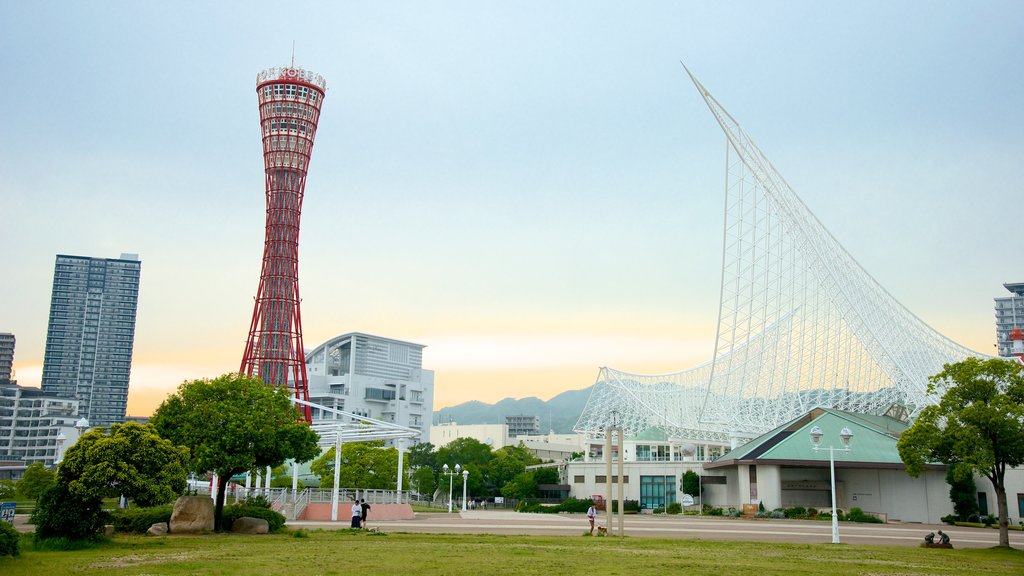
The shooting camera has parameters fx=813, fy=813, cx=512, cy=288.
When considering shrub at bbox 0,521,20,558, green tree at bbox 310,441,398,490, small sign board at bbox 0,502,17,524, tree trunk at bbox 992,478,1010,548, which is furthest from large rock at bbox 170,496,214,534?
green tree at bbox 310,441,398,490

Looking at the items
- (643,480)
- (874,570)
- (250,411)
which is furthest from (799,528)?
(643,480)

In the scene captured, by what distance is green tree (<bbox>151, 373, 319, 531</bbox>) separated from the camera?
1202 inches

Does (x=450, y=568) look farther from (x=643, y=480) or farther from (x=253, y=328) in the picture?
(x=253, y=328)

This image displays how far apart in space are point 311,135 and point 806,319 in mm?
54368

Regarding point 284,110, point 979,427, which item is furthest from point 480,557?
point 284,110

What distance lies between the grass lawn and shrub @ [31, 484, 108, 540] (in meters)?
0.68

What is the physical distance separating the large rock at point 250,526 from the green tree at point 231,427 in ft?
2.30

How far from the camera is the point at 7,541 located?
19.6 meters

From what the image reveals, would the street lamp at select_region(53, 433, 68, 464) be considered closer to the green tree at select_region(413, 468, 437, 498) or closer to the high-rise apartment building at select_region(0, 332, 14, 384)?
the green tree at select_region(413, 468, 437, 498)

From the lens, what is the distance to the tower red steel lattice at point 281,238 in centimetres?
8675

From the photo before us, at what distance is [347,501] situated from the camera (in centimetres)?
4762

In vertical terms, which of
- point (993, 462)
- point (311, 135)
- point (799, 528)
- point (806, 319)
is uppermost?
point (311, 135)

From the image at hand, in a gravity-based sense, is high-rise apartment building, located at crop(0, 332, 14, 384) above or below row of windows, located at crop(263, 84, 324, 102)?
below

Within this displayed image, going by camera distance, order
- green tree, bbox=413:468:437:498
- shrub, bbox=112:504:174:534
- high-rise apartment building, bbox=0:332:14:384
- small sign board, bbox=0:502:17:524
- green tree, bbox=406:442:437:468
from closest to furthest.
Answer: shrub, bbox=112:504:174:534, small sign board, bbox=0:502:17:524, green tree, bbox=413:468:437:498, green tree, bbox=406:442:437:468, high-rise apartment building, bbox=0:332:14:384
